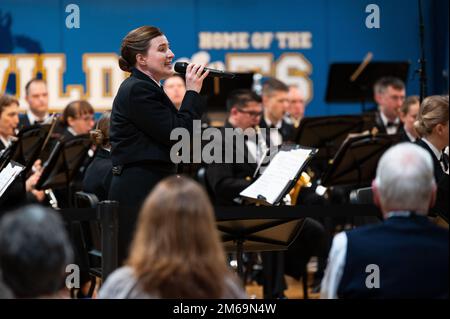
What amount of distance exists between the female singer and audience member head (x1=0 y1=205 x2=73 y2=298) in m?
2.02

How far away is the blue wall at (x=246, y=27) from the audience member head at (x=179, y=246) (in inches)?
352

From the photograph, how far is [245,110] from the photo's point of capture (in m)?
7.21

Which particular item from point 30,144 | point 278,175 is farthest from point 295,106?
point 278,175

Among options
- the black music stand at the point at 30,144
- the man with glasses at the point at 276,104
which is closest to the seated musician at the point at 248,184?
the black music stand at the point at 30,144

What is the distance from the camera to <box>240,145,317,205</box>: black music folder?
4.83 meters

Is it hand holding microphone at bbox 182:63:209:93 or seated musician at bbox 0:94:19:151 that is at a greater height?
hand holding microphone at bbox 182:63:209:93

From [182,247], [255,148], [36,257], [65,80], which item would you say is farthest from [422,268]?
[65,80]

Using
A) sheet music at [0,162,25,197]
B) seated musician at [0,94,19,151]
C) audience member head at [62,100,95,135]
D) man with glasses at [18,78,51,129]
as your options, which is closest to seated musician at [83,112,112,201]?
sheet music at [0,162,25,197]

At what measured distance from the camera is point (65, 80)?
37.2 feet

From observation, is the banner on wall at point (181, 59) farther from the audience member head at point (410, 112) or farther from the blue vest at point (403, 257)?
the blue vest at point (403, 257)

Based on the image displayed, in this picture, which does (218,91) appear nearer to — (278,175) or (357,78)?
(357,78)

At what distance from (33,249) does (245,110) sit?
499 cm

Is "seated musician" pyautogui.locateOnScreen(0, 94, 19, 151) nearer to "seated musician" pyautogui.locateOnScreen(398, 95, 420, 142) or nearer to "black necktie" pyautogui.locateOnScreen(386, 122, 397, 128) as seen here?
"seated musician" pyautogui.locateOnScreen(398, 95, 420, 142)

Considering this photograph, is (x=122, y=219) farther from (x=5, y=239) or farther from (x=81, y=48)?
(x=81, y=48)
